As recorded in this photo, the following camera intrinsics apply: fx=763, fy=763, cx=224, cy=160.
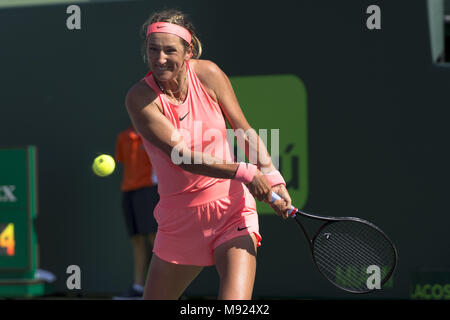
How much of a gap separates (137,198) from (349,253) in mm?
2800

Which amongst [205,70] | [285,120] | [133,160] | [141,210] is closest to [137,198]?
[141,210]

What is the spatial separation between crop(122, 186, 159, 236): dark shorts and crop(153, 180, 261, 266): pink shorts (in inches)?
115

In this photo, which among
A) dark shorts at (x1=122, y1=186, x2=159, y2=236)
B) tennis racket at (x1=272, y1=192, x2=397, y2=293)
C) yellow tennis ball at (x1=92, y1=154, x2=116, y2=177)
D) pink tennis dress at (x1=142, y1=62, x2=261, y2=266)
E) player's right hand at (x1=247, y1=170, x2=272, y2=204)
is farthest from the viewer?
dark shorts at (x1=122, y1=186, x2=159, y2=236)

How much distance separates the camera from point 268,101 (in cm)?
598

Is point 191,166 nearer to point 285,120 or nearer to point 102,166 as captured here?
point 102,166

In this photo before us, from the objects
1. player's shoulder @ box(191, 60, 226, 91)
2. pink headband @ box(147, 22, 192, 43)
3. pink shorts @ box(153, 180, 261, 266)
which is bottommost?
pink shorts @ box(153, 180, 261, 266)

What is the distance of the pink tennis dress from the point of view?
2.83m

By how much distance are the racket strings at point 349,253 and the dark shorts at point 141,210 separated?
8.53ft

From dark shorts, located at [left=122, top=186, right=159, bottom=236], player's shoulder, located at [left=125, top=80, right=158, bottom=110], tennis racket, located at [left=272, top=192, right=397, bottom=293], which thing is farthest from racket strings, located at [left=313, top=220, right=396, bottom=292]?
dark shorts, located at [left=122, top=186, right=159, bottom=236]

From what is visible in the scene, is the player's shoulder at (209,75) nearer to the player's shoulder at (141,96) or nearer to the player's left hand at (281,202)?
the player's shoulder at (141,96)

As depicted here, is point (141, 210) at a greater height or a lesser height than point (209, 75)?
lesser

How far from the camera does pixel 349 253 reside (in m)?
3.36

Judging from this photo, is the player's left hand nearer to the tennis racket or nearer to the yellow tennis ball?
the tennis racket

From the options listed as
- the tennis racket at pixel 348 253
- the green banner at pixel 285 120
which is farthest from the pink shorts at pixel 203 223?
the green banner at pixel 285 120
